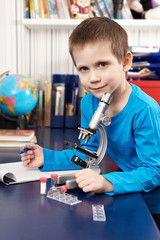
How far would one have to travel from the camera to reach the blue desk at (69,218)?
0.54 meters

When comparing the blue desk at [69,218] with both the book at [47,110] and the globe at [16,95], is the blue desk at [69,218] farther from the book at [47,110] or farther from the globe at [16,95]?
the book at [47,110]

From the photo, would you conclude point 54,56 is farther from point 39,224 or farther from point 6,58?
point 39,224

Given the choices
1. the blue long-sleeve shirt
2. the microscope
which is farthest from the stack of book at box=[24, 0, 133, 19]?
the microscope

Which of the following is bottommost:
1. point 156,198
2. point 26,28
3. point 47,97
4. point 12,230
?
point 47,97

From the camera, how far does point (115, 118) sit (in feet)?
3.18

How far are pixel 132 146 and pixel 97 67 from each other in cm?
28

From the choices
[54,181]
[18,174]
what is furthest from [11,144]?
[54,181]

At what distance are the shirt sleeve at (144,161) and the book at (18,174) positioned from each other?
0.21 meters

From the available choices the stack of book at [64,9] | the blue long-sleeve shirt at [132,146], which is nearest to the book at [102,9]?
the stack of book at [64,9]

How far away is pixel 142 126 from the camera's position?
35.0 inches

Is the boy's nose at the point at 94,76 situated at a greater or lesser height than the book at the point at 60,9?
lesser

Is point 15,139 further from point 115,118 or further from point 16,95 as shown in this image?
point 115,118

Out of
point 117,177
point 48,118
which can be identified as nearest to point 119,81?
point 117,177

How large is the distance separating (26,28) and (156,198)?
1.72 meters
